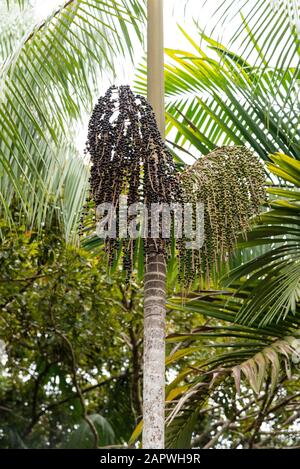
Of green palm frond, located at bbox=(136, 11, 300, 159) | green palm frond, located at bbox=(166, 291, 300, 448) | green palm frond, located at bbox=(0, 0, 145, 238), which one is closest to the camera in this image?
green palm frond, located at bbox=(0, 0, 145, 238)

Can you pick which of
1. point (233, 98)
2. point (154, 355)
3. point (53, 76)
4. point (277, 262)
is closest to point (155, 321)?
point (154, 355)

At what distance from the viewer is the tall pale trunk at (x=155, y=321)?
119 inches

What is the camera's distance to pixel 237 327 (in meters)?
4.49

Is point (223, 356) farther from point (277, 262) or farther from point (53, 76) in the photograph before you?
point (53, 76)

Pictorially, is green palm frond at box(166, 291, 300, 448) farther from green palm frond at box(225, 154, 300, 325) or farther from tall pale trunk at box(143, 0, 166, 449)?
tall pale trunk at box(143, 0, 166, 449)

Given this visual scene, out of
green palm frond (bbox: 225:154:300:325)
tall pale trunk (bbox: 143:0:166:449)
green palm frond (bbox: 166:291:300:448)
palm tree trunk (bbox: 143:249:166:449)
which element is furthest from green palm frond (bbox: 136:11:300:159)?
palm tree trunk (bbox: 143:249:166:449)

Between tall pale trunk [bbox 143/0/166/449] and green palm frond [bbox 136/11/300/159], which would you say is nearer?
tall pale trunk [bbox 143/0/166/449]

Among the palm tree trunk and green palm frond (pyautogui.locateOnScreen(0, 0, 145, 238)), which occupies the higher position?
green palm frond (pyautogui.locateOnScreen(0, 0, 145, 238))

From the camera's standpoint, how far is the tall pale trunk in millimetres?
3029

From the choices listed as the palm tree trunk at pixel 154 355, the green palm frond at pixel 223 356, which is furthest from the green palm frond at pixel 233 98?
the palm tree trunk at pixel 154 355

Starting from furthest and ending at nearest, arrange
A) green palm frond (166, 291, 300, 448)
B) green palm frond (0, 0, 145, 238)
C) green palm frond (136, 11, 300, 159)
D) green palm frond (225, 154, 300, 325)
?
1. green palm frond (136, 11, 300, 159)
2. green palm frond (166, 291, 300, 448)
3. green palm frond (225, 154, 300, 325)
4. green palm frond (0, 0, 145, 238)

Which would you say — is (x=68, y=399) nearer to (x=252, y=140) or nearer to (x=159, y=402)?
(x=252, y=140)

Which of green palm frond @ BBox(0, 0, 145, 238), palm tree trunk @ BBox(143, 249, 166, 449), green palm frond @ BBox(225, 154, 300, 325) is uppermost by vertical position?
green palm frond @ BBox(0, 0, 145, 238)

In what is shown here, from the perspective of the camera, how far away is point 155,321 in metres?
3.21
